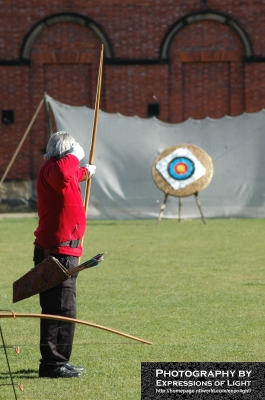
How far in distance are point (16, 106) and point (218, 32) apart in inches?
233

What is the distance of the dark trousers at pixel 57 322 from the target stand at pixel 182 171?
48.8 feet

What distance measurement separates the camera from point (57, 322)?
6418mm

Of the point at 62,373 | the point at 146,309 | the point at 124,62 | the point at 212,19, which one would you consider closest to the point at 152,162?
the point at 124,62

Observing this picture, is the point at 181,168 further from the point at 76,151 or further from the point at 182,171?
the point at 76,151

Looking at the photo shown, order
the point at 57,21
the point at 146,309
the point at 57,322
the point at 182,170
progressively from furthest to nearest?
the point at 57,21
the point at 182,170
the point at 146,309
the point at 57,322

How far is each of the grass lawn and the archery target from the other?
4496 mm

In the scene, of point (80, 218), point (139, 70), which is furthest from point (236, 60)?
point (80, 218)

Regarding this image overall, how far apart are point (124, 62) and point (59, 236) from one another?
2028 centimetres

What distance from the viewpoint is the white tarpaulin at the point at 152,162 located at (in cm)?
2145

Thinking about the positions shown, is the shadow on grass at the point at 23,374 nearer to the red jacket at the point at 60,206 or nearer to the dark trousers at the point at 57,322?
the dark trousers at the point at 57,322

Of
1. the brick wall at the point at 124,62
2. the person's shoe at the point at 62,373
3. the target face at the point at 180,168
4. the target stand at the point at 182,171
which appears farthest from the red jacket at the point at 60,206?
the brick wall at the point at 124,62

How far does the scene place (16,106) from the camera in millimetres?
26250

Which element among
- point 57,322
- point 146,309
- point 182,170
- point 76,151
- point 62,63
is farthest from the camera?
point 62,63

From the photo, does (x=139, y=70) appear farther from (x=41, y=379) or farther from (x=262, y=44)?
(x=41, y=379)
